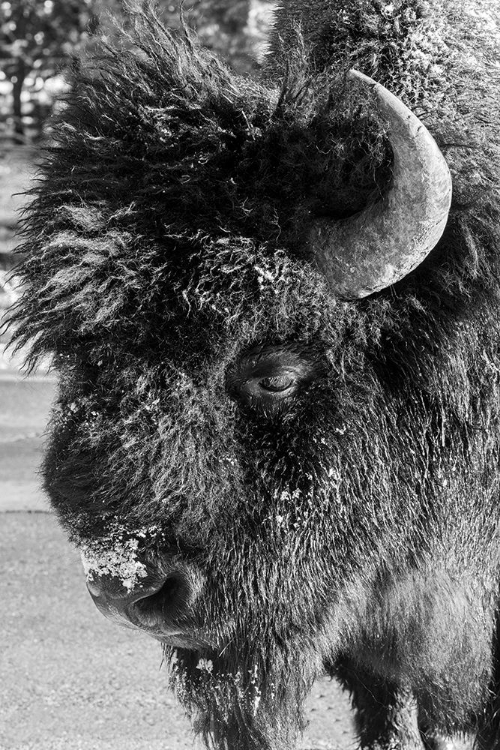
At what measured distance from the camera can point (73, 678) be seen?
4188mm

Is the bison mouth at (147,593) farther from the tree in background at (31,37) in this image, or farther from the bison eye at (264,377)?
the tree in background at (31,37)

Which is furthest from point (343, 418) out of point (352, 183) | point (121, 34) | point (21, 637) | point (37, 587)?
point (37, 587)

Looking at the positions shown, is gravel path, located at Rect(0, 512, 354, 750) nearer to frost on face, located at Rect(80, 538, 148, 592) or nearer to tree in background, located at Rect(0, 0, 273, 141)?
frost on face, located at Rect(80, 538, 148, 592)

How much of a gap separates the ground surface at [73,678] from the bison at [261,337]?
139cm

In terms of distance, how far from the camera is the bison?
2.10m

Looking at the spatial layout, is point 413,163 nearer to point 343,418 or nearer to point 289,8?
point 343,418

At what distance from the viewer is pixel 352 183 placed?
7.09 feet

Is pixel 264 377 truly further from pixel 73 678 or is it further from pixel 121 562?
pixel 73 678

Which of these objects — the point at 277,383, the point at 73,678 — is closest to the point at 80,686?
the point at 73,678

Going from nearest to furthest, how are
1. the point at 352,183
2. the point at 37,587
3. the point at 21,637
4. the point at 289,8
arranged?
the point at 352,183, the point at 289,8, the point at 21,637, the point at 37,587

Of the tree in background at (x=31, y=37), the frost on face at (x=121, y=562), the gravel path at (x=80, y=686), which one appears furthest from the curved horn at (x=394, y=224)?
the tree in background at (x=31, y=37)

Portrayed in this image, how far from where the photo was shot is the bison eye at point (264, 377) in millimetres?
2193

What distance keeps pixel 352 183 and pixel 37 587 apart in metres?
3.68

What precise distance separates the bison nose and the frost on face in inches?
0.9
